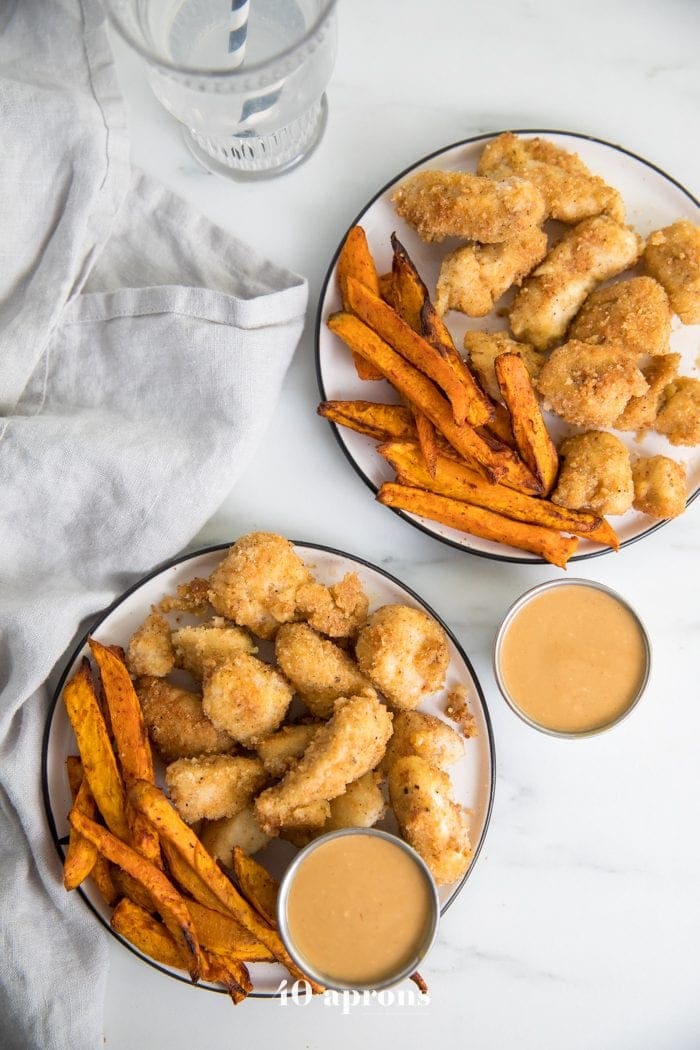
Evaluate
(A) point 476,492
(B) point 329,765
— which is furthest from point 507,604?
(B) point 329,765

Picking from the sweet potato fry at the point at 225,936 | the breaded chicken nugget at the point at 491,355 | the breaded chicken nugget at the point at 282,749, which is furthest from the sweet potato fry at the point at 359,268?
the sweet potato fry at the point at 225,936

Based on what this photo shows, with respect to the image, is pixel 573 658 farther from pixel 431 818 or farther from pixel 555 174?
pixel 555 174

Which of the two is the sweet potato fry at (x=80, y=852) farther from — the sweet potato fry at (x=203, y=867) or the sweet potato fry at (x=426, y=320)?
the sweet potato fry at (x=426, y=320)

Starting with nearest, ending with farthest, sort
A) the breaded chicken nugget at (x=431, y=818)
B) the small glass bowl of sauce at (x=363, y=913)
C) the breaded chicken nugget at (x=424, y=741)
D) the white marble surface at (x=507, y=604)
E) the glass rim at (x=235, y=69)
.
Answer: the glass rim at (x=235, y=69)
the small glass bowl of sauce at (x=363, y=913)
the breaded chicken nugget at (x=431, y=818)
the breaded chicken nugget at (x=424, y=741)
the white marble surface at (x=507, y=604)

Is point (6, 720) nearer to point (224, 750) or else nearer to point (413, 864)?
point (224, 750)

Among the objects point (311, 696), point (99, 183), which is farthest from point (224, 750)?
point (99, 183)
